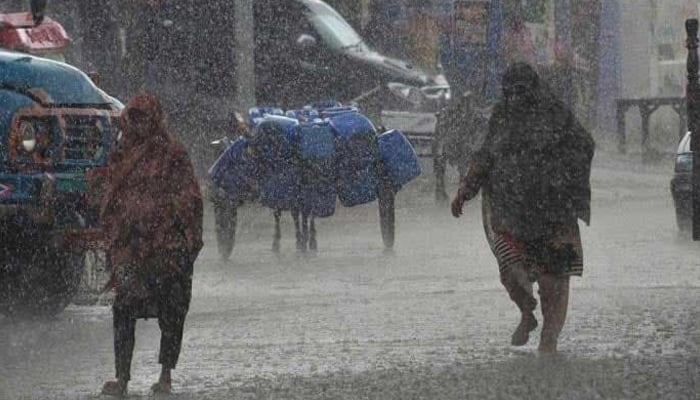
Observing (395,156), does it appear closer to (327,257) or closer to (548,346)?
(327,257)

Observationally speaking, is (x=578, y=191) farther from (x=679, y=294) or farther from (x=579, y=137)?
(x=679, y=294)

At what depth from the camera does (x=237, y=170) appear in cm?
1919

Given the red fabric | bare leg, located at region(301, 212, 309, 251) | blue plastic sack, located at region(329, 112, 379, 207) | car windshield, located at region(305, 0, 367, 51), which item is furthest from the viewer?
car windshield, located at region(305, 0, 367, 51)

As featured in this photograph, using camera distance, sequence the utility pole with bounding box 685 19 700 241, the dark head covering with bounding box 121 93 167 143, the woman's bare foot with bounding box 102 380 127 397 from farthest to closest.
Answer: the utility pole with bounding box 685 19 700 241 → the dark head covering with bounding box 121 93 167 143 → the woman's bare foot with bounding box 102 380 127 397

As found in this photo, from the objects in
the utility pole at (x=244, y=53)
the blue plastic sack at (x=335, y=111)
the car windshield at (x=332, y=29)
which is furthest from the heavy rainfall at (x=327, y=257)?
the car windshield at (x=332, y=29)

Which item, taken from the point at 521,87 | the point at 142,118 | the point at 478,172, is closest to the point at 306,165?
the point at 478,172

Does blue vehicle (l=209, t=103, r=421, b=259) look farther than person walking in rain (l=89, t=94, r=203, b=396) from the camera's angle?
Yes

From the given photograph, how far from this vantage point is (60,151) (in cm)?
1359

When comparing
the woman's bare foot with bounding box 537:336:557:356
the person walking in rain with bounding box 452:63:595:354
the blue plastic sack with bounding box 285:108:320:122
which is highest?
the person walking in rain with bounding box 452:63:595:354

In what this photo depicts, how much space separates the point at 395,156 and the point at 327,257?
1.15 m

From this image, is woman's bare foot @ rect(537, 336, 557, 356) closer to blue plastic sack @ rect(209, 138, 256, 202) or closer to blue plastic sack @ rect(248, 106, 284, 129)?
blue plastic sack @ rect(209, 138, 256, 202)

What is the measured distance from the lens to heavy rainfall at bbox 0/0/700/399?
10305mm

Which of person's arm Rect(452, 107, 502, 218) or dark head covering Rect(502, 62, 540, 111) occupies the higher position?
dark head covering Rect(502, 62, 540, 111)

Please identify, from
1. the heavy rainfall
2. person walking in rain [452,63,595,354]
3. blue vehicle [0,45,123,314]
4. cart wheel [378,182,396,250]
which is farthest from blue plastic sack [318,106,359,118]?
person walking in rain [452,63,595,354]
